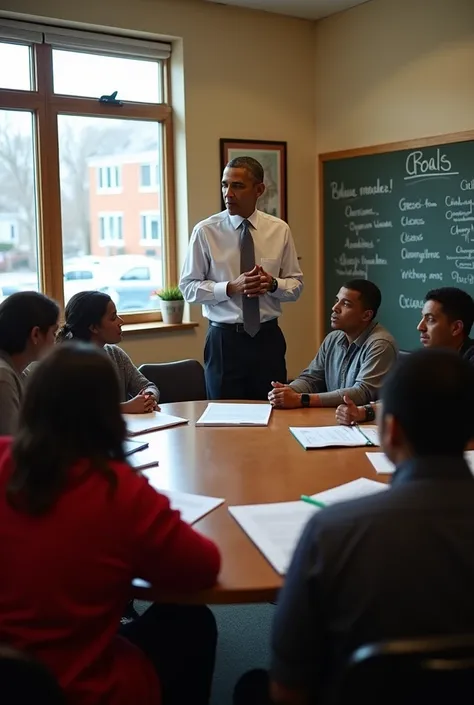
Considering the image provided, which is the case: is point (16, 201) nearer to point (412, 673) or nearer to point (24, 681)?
point (24, 681)

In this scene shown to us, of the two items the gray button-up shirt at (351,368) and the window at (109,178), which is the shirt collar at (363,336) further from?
the window at (109,178)

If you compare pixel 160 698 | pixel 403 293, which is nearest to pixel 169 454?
pixel 160 698

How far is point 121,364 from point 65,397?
1845 millimetres

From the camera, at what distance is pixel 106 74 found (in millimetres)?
4727

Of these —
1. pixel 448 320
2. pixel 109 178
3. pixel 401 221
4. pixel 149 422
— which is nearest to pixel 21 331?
pixel 149 422

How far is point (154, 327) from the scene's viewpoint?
15.8 feet

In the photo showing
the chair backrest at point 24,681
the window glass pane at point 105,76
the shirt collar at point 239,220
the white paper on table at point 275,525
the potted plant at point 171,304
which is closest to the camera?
the chair backrest at point 24,681

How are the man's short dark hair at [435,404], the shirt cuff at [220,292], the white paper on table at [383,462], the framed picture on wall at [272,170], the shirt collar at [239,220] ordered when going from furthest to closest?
1. the framed picture on wall at [272,170]
2. the shirt collar at [239,220]
3. the shirt cuff at [220,292]
4. the white paper on table at [383,462]
5. the man's short dark hair at [435,404]

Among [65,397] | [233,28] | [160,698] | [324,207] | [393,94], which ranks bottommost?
[160,698]

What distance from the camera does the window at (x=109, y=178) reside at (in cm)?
476

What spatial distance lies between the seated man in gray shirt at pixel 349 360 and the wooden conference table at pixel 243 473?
134mm

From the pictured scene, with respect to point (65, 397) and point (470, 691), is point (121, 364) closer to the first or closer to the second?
point (65, 397)

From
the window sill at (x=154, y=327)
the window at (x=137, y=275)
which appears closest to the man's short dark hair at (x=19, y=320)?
the window sill at (x=154, y=327)

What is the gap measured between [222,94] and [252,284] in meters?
2.09
